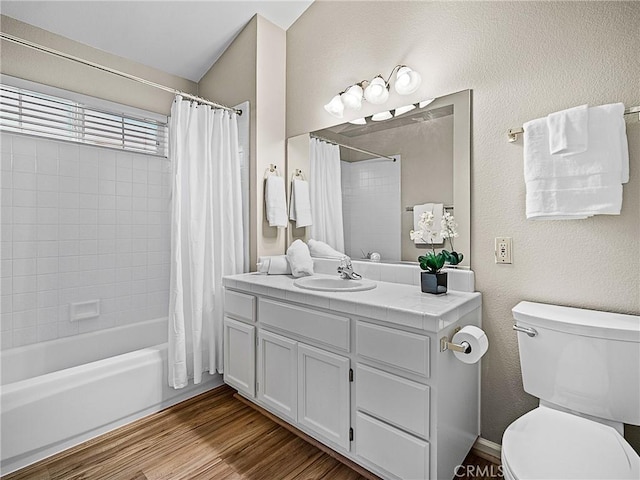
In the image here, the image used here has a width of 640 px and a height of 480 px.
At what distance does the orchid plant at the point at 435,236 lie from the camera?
1.72m

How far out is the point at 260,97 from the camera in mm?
2572

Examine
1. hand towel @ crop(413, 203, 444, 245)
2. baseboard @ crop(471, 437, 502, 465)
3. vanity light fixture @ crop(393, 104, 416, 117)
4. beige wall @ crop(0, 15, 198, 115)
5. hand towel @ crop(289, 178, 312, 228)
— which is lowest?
baseboard @ crop(471, 437, 502, 465)

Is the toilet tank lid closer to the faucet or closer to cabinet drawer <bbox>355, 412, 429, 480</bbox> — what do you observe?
cabinet drawer <bbox>355, 412, 429, 480</bbox>

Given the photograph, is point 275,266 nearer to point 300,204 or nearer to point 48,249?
point 300,204

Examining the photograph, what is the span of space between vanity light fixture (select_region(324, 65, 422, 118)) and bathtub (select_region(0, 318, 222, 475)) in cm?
193

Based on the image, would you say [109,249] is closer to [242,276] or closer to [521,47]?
[242,276]

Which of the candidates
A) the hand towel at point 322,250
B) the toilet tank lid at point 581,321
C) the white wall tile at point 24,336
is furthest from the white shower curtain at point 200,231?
the toilet tank lid at point 581,321

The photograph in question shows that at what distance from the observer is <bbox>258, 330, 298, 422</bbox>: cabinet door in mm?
1885

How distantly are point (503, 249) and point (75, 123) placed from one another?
2.92m

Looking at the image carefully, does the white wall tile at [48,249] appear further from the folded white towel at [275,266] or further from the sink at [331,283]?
the sink at [331,283]

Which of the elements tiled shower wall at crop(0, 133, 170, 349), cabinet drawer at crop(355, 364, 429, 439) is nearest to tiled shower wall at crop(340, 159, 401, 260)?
cabinet drawer at crop(355, 364, 429, 439)

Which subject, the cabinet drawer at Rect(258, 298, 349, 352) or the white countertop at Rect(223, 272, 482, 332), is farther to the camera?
the cabinet drawer at Rect(258, 298, 349, 352)

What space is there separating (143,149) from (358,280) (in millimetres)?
2104

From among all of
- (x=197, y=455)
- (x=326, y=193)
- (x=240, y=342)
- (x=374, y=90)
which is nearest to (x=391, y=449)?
(x=197, y=455)
